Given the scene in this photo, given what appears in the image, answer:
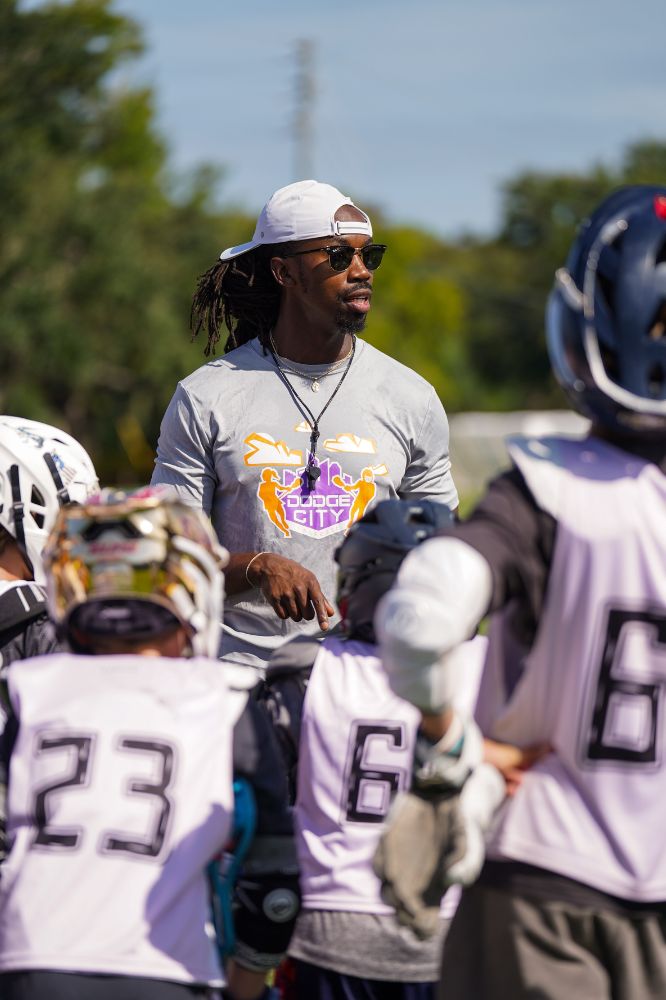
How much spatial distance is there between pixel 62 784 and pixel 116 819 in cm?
14

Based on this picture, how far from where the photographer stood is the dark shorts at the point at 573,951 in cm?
313

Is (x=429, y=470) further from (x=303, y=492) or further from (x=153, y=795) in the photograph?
(x=153, y=795)

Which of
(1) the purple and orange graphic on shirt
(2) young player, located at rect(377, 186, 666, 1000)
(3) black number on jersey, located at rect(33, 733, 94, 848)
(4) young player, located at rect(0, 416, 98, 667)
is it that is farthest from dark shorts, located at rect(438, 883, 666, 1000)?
(1) the purple and orange graphic on shirt

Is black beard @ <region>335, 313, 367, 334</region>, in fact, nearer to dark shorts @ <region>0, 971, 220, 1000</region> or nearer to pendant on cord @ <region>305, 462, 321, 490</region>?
pendant on cord @ <region>305, 462, 321, 490</region>

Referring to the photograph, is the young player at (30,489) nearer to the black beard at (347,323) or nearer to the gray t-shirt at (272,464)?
the gray t-shirt at (272,464)

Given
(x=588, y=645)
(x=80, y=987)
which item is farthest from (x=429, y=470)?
(x=80, y=987)

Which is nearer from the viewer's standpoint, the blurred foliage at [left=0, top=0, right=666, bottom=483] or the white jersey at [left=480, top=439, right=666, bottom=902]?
A: the white jersey at [left=480, top=439, right=666, bottom=902]

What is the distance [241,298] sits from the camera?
20.3 feet

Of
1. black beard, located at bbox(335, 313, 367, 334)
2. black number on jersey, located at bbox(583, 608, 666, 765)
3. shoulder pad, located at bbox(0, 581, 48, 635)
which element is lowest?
shoulder pad, located at bbox(0, 581, 48, 635)

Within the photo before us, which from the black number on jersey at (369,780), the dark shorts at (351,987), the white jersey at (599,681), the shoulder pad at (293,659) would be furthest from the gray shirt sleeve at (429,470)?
the white jersey at (599,681)

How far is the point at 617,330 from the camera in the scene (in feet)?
10.4

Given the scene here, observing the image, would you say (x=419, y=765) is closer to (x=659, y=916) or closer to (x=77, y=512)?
(x=659, y=916)

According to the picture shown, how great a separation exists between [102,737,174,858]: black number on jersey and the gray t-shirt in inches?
82.2

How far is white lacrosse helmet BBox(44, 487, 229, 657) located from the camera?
3.57 meters
